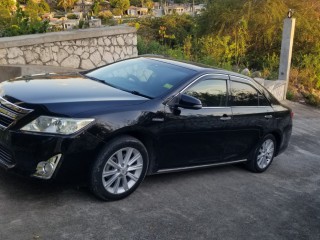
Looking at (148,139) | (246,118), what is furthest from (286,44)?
(148,139)

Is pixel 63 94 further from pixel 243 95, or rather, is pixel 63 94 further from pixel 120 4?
pixel 120 4

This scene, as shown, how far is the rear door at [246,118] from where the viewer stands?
620 centimetres

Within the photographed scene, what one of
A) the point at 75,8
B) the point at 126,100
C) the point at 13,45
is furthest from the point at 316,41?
the point at 75,8

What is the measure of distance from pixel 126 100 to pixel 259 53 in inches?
573

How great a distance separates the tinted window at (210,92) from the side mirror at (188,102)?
8.1 inches

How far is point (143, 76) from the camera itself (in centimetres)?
568

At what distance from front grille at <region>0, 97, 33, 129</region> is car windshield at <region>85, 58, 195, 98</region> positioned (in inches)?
54.6

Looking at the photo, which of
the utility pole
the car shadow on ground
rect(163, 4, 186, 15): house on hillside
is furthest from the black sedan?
rect(163, 4, 186, 15): house on hillside

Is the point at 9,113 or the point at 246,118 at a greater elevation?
the point at 9,113

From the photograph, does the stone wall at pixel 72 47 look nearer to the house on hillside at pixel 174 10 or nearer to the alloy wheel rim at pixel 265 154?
the alloy wheel rim at pixel 265 154

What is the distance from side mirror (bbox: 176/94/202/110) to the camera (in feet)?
17.0

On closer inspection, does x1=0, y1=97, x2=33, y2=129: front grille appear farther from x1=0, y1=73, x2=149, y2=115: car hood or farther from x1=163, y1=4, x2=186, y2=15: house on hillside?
x1=163, y1=4, x2=186, y2=15: house on hillside

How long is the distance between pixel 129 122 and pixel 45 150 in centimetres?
94

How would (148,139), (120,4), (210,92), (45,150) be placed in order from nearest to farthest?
(45,150)
(148,139)
(210,92)
(120,4)
